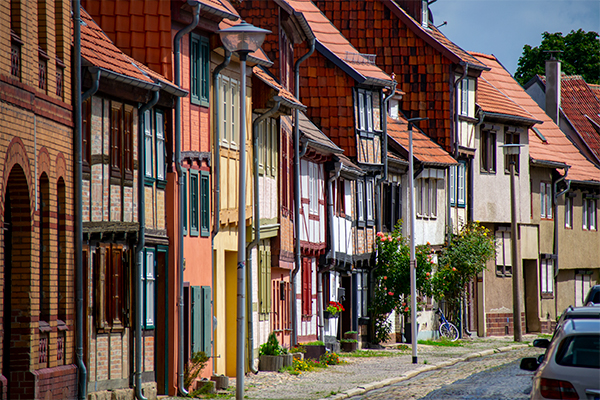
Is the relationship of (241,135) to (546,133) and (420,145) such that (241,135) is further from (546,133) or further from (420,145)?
(546,133)

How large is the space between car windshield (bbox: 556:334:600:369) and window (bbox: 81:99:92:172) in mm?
9072

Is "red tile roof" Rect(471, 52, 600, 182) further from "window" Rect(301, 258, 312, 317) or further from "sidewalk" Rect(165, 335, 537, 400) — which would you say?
"window" Rect(301, 258, 312, 317)

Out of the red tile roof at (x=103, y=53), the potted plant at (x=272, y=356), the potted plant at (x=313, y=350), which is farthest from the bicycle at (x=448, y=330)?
the red tile roof at (x=103, y=53)

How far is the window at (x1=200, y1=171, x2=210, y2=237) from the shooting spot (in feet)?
71.2

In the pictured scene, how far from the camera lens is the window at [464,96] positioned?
150 ft

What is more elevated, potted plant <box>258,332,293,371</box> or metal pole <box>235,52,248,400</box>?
metal pole <box>235,52,248,400</box>

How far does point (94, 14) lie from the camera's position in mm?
20203

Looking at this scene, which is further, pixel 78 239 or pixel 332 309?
pixel 332 309

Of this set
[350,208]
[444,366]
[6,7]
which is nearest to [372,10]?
[350,208]

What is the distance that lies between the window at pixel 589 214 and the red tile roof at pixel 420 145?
15213 millimetres

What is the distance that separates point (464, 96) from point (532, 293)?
11116 millimetres

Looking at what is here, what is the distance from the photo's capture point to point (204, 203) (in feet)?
71.7

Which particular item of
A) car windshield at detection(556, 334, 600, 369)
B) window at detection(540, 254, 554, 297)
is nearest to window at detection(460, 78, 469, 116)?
window at detection(540, 254, 554, 297)

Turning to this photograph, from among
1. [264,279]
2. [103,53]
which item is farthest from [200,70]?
[264,279]
